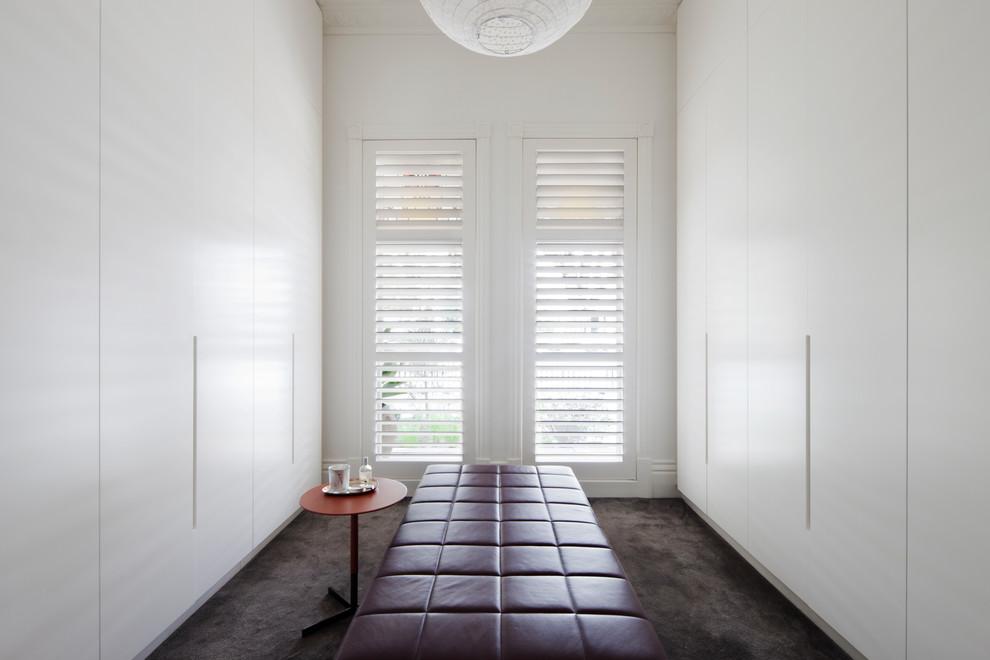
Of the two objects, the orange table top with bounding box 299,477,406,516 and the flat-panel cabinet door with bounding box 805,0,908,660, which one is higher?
the flat-panel cabinet door with bounding box 805,0,908,660

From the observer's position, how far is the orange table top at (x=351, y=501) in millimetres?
1830

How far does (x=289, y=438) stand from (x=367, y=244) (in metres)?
1.35

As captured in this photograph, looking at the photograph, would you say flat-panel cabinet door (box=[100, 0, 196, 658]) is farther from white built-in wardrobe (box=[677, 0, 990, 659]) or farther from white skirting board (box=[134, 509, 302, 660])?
white built-in wardrobe (box=[677, 0, 990, 659])

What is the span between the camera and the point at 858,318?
157 cm

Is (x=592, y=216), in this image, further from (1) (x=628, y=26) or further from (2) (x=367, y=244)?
(2) (x=367, y=244)

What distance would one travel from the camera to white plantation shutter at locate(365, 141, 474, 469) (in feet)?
10.8

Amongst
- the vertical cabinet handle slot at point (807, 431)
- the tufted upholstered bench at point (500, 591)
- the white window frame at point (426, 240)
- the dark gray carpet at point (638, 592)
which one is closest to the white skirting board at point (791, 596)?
the dark gray carpet at point (638, 592)

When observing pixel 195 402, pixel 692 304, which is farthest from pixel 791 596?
pixel 195 402

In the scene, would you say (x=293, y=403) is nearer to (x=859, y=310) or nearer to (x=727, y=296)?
(x=727, y=296)

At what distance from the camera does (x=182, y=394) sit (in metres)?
1.81

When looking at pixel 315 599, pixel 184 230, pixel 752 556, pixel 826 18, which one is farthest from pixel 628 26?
pixel 315 599

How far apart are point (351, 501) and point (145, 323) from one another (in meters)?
0.98
